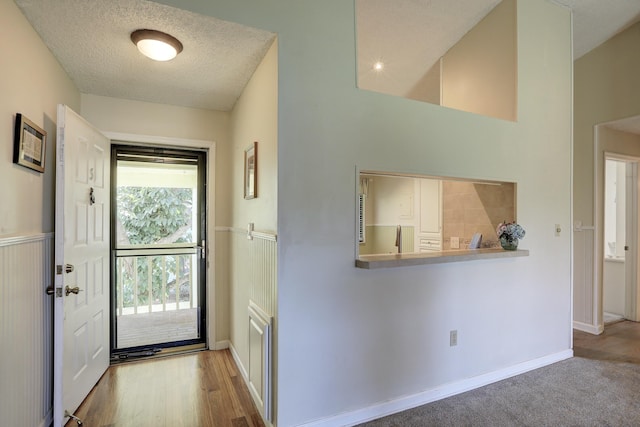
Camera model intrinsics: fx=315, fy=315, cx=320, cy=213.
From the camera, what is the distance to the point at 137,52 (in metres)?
2.07

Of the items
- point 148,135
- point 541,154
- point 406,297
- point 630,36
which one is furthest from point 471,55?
point 148,135

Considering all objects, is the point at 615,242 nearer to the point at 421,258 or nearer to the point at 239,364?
the point at 421,258

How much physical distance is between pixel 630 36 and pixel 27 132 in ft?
18.1

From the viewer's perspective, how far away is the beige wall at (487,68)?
284cm

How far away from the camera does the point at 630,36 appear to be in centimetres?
345

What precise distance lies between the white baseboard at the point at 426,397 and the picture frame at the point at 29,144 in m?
2.19

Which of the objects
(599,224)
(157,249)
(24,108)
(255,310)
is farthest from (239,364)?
(599,224)

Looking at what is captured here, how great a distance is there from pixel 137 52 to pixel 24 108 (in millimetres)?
Answer: 725

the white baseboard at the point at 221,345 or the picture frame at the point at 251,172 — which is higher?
the picture frame at the point at 251,172

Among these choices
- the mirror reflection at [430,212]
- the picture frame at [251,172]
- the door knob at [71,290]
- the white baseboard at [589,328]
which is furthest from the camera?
the white baseboard at [589,328]

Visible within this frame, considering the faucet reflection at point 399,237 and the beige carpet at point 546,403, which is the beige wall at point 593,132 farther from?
the faucet reflection at point 399,237

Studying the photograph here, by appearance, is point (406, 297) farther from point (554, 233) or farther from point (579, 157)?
point (579, 157)

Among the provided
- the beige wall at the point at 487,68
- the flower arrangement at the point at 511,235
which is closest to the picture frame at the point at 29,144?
the flower arrangement at the point at 511,235

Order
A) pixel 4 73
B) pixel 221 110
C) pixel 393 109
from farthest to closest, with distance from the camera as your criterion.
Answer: pixel 221 110 → pixel 393 109 → pixel 4 73
